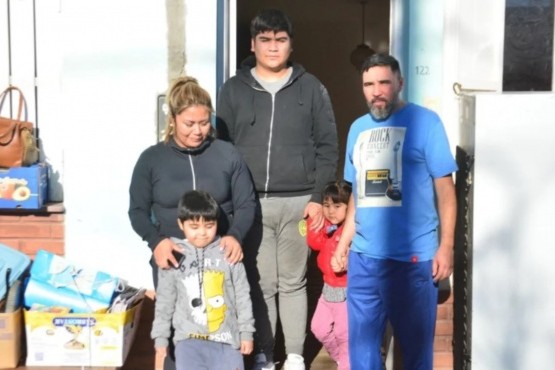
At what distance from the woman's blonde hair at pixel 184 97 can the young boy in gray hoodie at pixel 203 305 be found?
1.29 ft

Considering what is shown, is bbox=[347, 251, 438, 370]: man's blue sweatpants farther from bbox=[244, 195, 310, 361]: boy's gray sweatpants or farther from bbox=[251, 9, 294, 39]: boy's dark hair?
bbox=[251, 9, 294, 39]: boy's dark hair

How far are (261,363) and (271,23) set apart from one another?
1739 millimetres

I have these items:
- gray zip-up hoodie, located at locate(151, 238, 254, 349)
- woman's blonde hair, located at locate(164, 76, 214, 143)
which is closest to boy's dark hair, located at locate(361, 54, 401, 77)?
woman's blonde hair, located at locate(164, 76, 214, 143)

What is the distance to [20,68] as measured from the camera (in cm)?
548

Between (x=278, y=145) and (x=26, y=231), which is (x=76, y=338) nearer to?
(x=26, y=231)

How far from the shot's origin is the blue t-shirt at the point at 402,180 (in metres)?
4.54

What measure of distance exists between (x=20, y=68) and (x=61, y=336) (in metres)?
1.48

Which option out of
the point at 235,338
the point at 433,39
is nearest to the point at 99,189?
the point at 235,338

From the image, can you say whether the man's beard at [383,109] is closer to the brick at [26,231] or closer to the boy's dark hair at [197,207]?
the boy's dark hair at [197,207]

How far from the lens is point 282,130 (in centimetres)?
511

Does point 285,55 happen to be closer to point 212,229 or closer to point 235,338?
point 212,229

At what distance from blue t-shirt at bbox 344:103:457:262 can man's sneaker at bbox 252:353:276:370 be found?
1.00 metres

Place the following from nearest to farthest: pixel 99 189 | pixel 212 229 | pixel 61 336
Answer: pixel 212 229, pixel 61 336, pixel 99 189

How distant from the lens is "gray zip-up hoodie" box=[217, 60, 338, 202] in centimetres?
512
